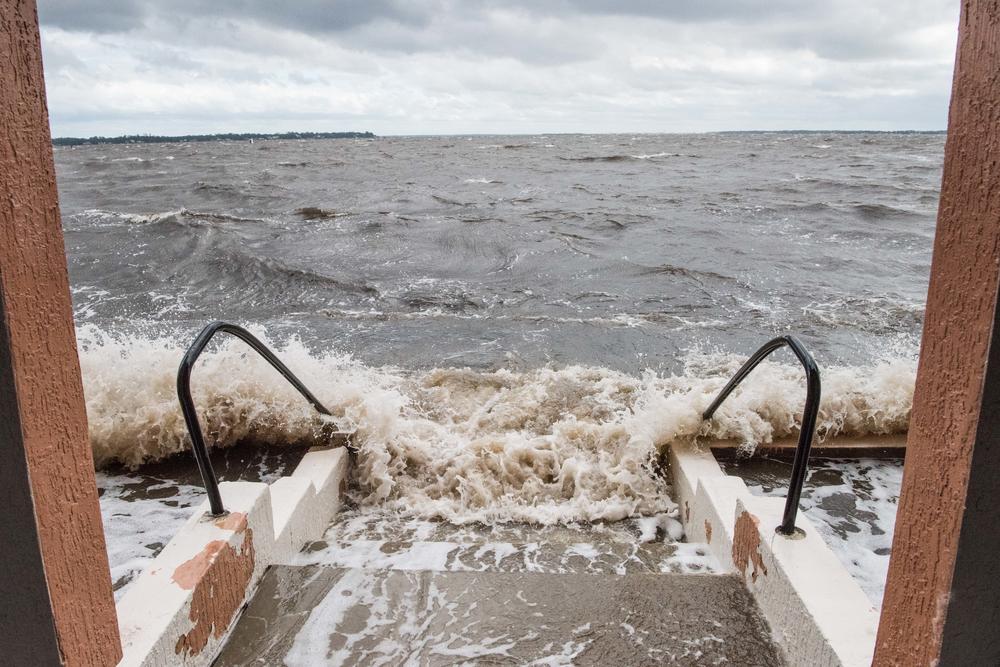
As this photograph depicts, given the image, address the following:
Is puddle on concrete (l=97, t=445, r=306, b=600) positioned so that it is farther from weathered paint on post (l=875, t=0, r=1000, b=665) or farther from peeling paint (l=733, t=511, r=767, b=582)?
weathered paint on post (l=875, t=0, r=1000, b=665)

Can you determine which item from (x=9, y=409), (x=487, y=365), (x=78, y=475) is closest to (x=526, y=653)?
(x=78, y=475)

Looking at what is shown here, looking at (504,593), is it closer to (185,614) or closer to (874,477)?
(185,614)

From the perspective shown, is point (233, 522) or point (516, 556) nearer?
point (233, 522)

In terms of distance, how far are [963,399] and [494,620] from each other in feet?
6.63

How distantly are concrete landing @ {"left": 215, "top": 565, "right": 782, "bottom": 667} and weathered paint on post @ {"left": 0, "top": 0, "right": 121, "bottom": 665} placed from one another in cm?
130

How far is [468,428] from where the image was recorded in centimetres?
598

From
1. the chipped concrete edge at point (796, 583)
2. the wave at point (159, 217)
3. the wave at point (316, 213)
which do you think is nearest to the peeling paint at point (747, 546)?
the chipped concrete edge at point (796, 583)

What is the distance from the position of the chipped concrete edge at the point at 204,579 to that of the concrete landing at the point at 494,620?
0.40ft

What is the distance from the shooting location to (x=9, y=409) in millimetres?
1242

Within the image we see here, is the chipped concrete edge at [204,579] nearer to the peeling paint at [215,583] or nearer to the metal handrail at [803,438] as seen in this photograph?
the peeling paint at [215,583]

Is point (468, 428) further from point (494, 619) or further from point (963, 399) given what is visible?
point (963, 399)

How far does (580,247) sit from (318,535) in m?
13.6

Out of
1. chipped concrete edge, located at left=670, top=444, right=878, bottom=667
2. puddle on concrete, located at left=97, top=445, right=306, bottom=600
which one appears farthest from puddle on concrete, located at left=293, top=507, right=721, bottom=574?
puddle on concrete, located at left=97, top=445, right=306, bottom=600

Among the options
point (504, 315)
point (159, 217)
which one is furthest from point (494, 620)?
point (159, 217)
